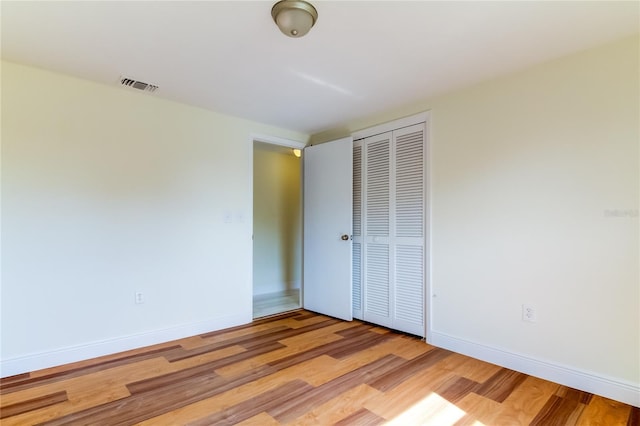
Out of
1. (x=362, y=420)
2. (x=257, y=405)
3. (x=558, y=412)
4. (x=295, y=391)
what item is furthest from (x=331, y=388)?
(x=558, y=412)

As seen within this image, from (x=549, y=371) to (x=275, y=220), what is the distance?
396 centimetres

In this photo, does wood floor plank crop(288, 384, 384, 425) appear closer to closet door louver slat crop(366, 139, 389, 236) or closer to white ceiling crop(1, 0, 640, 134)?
closet door louver slat crop(366, 139, 389, 236)

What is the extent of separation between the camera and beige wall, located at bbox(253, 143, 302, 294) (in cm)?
509

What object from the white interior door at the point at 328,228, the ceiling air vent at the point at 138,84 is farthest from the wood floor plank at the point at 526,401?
the ceiling air vent at the point at 138,84

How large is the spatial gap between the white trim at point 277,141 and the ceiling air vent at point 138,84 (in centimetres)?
112

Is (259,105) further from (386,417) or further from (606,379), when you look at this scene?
(606,379)

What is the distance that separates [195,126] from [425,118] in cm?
221

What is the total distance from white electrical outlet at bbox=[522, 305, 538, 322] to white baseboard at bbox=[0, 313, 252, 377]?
2629 millimetres

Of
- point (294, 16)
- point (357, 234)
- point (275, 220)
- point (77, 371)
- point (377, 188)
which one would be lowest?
point (77, 371)

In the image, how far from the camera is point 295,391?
210 cm

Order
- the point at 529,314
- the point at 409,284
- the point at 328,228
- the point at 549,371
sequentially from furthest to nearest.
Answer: the point at 328,228, the point at 409,284, the point at 529,314, the point at 549,371

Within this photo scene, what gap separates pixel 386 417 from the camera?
71.7 inches

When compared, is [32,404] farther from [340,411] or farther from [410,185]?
[410,185]

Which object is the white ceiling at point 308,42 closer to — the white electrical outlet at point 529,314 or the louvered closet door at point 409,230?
the louvered closet door at point 409,230
